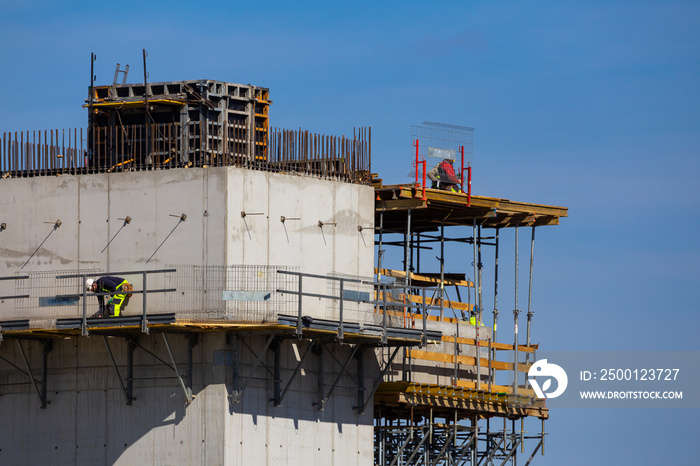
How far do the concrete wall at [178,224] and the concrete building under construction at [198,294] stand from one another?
54 millimetres

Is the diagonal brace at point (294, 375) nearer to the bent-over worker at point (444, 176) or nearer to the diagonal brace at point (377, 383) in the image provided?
the diagonal brace at point (377, 383)

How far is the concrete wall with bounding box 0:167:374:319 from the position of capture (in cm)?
5988

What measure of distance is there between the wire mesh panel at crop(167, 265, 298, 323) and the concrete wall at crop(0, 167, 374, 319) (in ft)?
1.17

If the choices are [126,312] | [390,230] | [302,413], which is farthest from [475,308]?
[126,312]

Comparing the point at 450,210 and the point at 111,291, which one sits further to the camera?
Result: the point at 450,210

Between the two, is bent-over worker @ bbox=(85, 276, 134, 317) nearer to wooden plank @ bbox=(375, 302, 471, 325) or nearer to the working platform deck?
wooden plank @ bbox=(375, 302, 471, 325)

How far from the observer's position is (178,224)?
6019 centimetres

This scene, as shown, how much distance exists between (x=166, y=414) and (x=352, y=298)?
7275mm

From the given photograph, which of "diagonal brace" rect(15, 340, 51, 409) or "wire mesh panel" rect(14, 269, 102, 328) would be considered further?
"diagonal brace" rect(15, 340, 51, 409)

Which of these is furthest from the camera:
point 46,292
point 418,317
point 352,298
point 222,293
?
point 418,317

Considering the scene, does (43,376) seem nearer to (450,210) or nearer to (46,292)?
(46,292)

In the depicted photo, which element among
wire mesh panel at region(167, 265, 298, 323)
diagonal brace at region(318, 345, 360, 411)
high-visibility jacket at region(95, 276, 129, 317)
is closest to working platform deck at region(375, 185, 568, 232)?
diagonal brace at region(318, 345, 360, 411)

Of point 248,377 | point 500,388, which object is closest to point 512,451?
point 500,388

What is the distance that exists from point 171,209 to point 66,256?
402 centimetres
